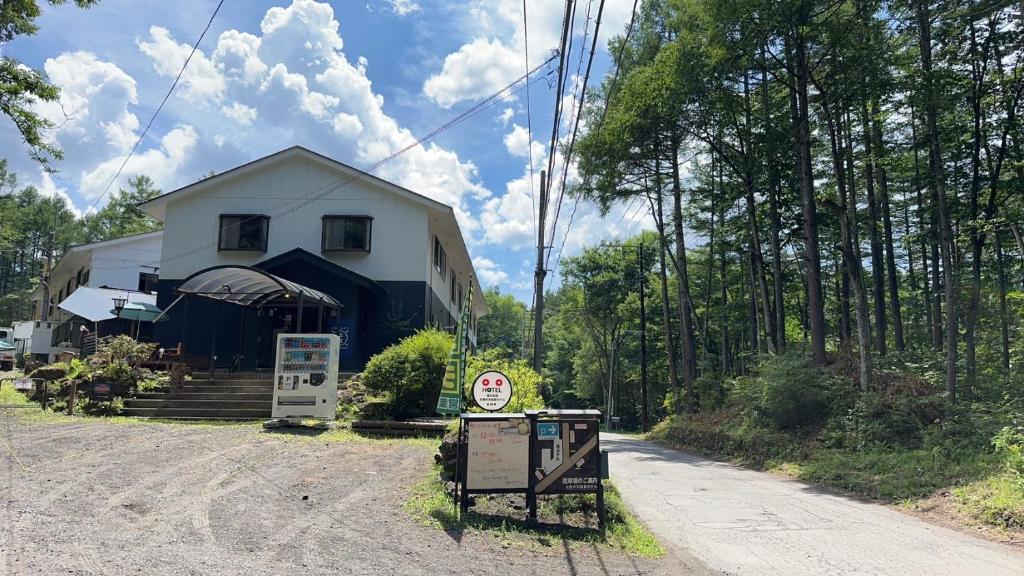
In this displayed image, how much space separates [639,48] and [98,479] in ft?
70.3

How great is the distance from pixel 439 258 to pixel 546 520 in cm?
2048

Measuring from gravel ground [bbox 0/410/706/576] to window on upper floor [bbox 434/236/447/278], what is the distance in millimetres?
16645

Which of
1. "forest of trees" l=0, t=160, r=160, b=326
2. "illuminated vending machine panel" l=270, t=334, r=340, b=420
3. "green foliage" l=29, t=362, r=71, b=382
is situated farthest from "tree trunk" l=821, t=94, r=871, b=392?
"forest of trees" l=0, t=160, r=160, b=326

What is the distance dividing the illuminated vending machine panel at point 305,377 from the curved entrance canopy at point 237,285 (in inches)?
101

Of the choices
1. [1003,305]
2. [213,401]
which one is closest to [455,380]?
[213,401]

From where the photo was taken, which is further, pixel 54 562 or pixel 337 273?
pixel 337 273

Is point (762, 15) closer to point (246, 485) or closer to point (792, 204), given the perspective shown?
point (792, 204)

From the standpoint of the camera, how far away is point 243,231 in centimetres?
2314

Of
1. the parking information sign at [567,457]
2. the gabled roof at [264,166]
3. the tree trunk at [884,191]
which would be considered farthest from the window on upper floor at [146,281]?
the tree trunk at [884,191]

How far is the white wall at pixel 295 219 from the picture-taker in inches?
895

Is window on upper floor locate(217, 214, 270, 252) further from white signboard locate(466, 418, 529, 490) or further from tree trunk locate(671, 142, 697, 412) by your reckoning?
white signboard locate(466, 418, 529, 490)

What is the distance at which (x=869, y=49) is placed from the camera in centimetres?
1467

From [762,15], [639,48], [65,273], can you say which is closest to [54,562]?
[762,15]

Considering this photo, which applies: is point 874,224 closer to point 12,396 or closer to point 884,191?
point 884,191
